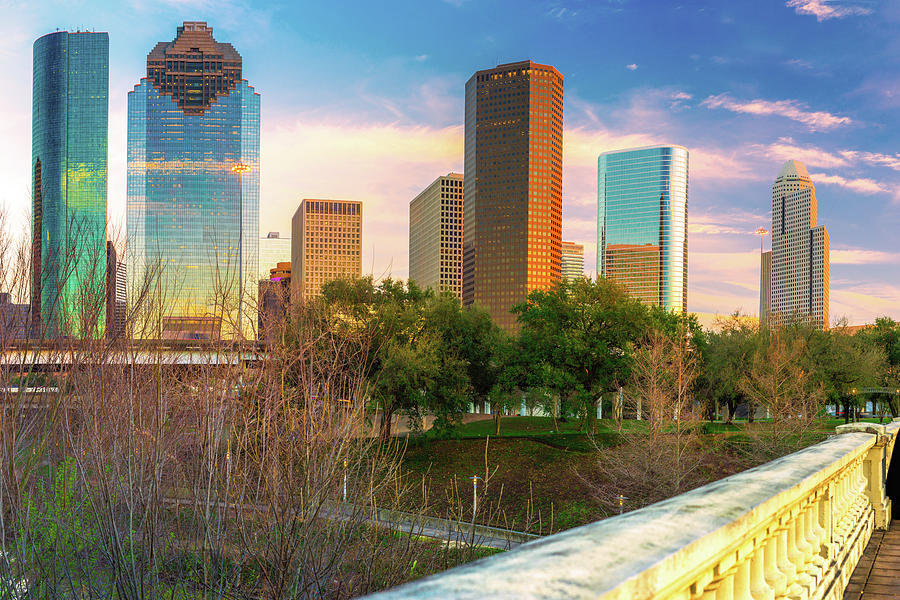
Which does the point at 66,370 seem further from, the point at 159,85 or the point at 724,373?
the point at 159,85

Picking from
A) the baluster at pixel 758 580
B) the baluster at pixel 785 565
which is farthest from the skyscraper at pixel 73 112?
the baluster at pixel 758 580

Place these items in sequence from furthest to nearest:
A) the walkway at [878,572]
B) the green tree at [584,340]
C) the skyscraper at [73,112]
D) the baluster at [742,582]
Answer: the skyscraper at [73,112] < the green tree at [584,340] < the walkway at [878,572] < the baluster at [742,582]

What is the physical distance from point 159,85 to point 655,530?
664ft

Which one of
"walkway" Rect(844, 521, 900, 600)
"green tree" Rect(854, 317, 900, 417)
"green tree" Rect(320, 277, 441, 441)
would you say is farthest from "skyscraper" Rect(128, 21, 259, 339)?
"walkway" Rect(844, 521, 900, 600)

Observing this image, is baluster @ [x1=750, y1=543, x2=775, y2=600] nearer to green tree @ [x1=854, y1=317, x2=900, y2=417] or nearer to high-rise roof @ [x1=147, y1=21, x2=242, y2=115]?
green tree @ [x1=854, y1=317, x2=900, y2=417]

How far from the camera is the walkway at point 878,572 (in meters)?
4.57

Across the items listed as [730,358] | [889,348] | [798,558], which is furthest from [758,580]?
[889,348]

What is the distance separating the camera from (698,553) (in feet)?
5.37

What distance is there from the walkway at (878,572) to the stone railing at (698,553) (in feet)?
1.60

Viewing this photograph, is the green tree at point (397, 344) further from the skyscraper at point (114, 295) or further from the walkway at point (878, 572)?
the walkway at point (878, 572)

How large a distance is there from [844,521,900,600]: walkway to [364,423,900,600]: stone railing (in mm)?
487

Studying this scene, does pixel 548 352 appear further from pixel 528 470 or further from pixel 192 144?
pixel 192 144

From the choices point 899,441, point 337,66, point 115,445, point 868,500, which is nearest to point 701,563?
point 115,445

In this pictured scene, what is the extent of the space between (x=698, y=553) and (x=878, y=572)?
4.58 meters
